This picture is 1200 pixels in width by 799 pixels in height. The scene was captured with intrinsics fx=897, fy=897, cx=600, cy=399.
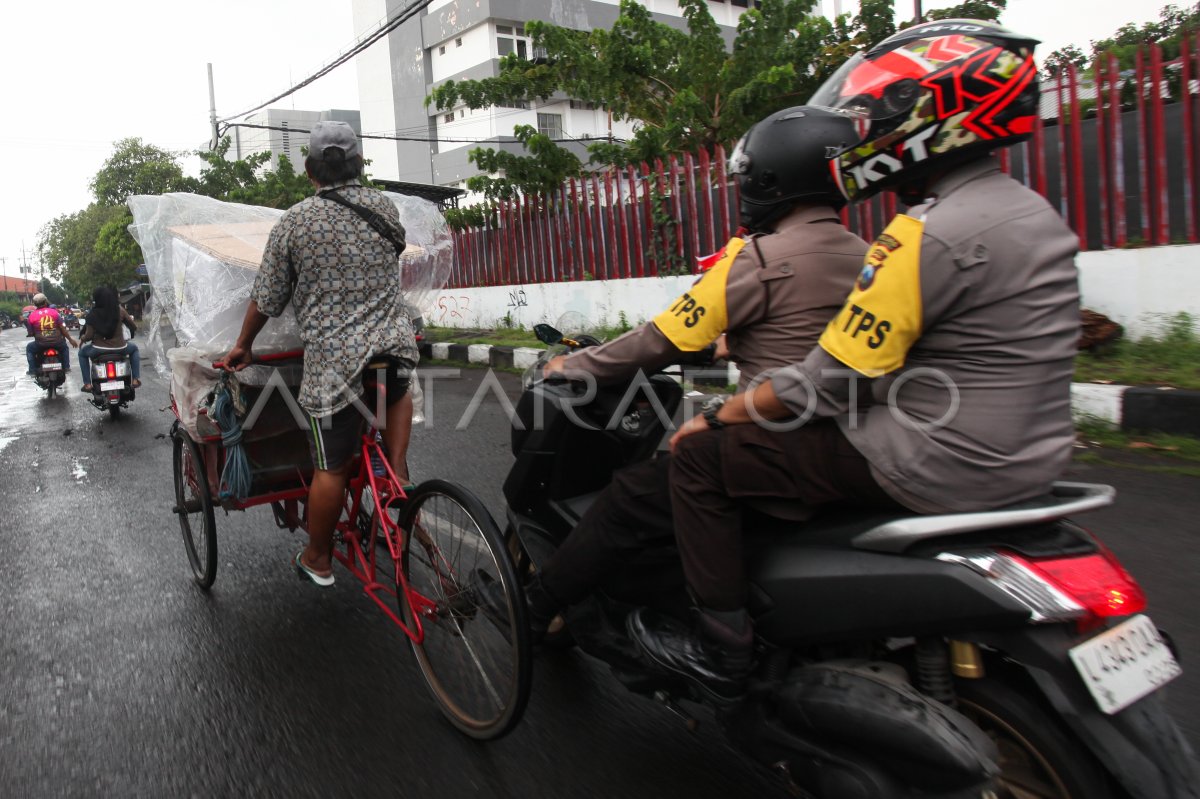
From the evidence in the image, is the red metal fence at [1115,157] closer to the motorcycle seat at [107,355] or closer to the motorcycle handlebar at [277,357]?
the motorcycle handlebar at [277,357]

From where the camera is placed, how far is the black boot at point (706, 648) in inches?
73.9

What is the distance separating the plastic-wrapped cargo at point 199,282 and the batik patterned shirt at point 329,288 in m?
0.26

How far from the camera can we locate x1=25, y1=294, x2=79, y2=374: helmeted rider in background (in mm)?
11000

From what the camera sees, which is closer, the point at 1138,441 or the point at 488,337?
the point at 1138,441

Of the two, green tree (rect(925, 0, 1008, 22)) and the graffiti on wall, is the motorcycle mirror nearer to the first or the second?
the graffiti on wall

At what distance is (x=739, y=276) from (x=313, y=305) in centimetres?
159

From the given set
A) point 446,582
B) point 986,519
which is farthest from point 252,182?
point 986,519

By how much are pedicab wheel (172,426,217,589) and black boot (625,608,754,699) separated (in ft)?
7.00

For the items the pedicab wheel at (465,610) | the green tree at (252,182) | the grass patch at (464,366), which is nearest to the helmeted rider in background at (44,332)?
the grass patch at (464,366)

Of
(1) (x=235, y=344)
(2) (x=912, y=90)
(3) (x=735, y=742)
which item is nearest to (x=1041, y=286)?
(2) (x=912, y=90)

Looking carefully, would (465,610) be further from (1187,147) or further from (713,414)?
(1187,147)

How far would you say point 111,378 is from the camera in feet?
29.3

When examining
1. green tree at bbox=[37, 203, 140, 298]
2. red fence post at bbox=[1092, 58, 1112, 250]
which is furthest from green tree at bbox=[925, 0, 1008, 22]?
green tree at bbox=[37, 203, 140, 298]

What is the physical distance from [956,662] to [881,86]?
110 centimetres
